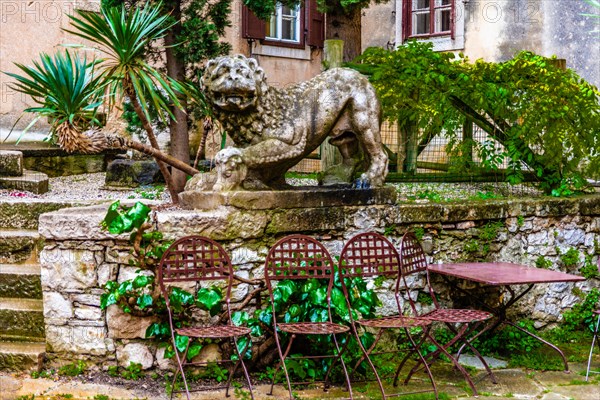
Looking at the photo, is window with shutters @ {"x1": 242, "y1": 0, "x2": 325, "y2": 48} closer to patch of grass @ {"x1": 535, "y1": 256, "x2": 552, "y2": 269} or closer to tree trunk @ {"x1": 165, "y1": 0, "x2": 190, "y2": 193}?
tree trunk @ {"x1": 165, "y1": 0, "x2": 190, "y2": 193}

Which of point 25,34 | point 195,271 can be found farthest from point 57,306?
point 25,34

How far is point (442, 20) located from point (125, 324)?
11988 mm

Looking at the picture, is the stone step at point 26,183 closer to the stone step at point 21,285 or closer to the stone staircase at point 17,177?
the stone staircase at point 17,177

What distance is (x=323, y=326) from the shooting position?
5.07m

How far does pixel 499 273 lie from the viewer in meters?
5.84

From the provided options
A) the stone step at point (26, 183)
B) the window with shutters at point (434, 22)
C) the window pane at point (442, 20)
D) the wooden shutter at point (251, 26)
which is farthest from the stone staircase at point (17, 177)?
the window pane at point (442, 20)

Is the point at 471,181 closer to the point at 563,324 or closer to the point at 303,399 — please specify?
the point at 563,324

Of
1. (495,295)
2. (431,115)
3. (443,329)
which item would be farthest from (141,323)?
(431,115)

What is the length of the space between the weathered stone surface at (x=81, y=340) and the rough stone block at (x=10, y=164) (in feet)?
11.5

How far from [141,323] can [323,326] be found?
1216 mm

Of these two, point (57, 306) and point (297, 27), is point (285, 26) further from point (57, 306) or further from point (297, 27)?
point (57, 306)

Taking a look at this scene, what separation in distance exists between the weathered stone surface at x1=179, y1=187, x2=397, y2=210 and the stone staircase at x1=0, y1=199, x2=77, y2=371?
1.24 metres

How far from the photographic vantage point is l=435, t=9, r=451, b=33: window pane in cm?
1578

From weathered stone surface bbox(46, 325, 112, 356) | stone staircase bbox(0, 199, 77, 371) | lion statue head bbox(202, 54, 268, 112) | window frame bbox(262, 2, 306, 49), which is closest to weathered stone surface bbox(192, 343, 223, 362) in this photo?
weathered stone surface bbox(46, 325, 112, 356)
